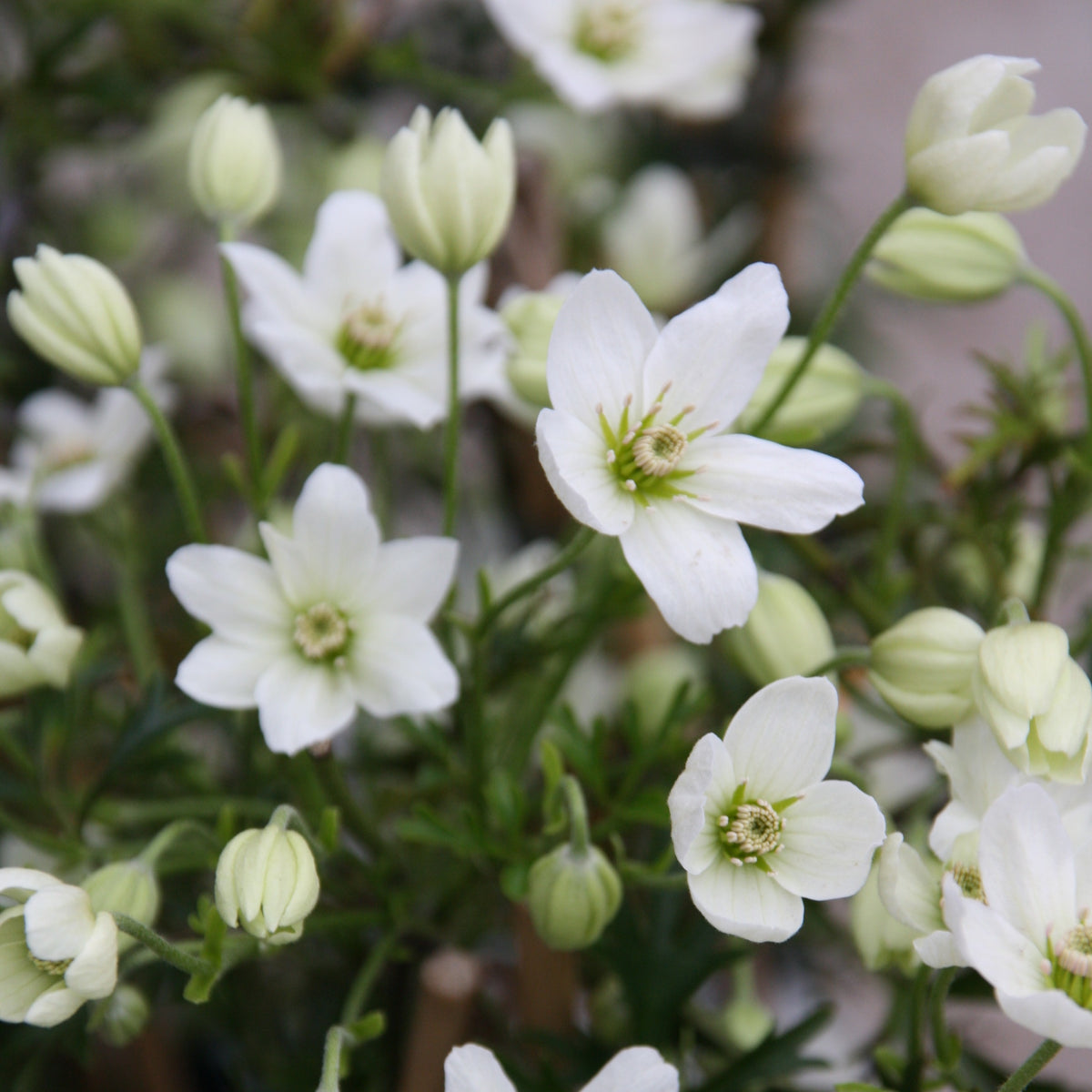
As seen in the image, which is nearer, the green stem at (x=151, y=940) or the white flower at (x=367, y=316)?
the green stem at (x=151, y=940)

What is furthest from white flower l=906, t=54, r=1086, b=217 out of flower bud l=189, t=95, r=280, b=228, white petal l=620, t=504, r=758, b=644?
flower bud l=189, t=95, r=280, b=228

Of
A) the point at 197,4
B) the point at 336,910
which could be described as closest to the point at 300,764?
the point at 336,910

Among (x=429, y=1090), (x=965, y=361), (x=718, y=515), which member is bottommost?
(x=965, y=361)

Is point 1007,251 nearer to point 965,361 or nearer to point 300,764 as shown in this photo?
point 300,764

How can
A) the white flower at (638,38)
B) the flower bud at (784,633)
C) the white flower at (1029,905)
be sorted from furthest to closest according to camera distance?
the white flower at (638,38) < the flower bud at (784,633) < the white flower at (1029,905)

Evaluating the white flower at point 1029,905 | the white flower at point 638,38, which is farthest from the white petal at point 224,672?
the white flower at point 638,38

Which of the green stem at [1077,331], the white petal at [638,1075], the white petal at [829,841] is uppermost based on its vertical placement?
the green stem at [1077,331]

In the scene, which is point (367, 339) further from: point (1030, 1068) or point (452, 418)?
point (1030, 1068)

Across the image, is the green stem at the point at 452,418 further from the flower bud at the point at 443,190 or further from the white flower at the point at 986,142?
the white flower at the point at 986,142
